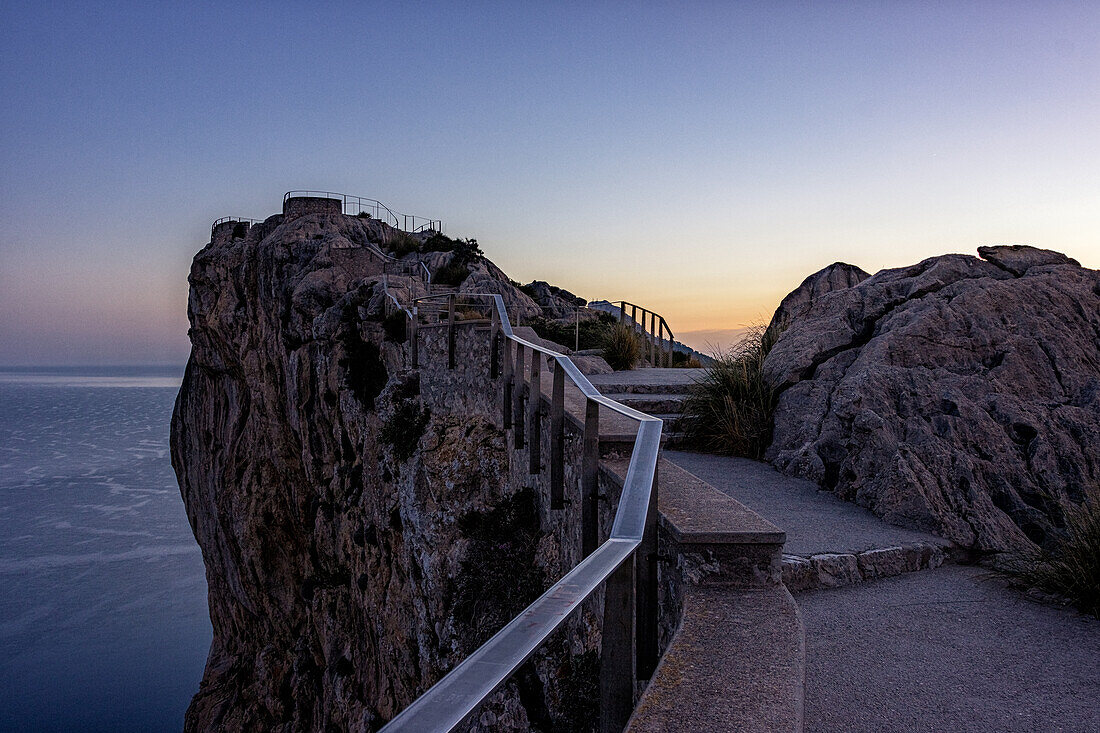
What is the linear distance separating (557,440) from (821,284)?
10040 millimetres

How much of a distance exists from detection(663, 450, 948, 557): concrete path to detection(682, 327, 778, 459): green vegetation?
36 cm

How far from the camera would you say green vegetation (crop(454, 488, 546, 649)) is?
281 inches

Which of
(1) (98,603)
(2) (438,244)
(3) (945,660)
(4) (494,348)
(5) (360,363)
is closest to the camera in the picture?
(3) (945,660)

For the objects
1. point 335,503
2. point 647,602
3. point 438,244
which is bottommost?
point 335,503

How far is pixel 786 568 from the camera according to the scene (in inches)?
151

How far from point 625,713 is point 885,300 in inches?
265

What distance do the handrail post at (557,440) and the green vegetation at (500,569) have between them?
1.47 metres

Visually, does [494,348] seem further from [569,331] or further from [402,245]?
[402,245]

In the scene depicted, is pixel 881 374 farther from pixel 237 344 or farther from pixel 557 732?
pixel 237 344

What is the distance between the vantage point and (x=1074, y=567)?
3674 mm

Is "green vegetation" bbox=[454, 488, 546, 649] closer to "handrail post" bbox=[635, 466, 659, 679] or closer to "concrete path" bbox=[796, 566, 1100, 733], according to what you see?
"concrete path" bbox=[796, 566, 1100, 733]

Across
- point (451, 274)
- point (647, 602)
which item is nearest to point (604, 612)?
point (647, 602)

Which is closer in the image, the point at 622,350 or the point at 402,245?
the point at 622,350

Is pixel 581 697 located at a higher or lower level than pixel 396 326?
lower
